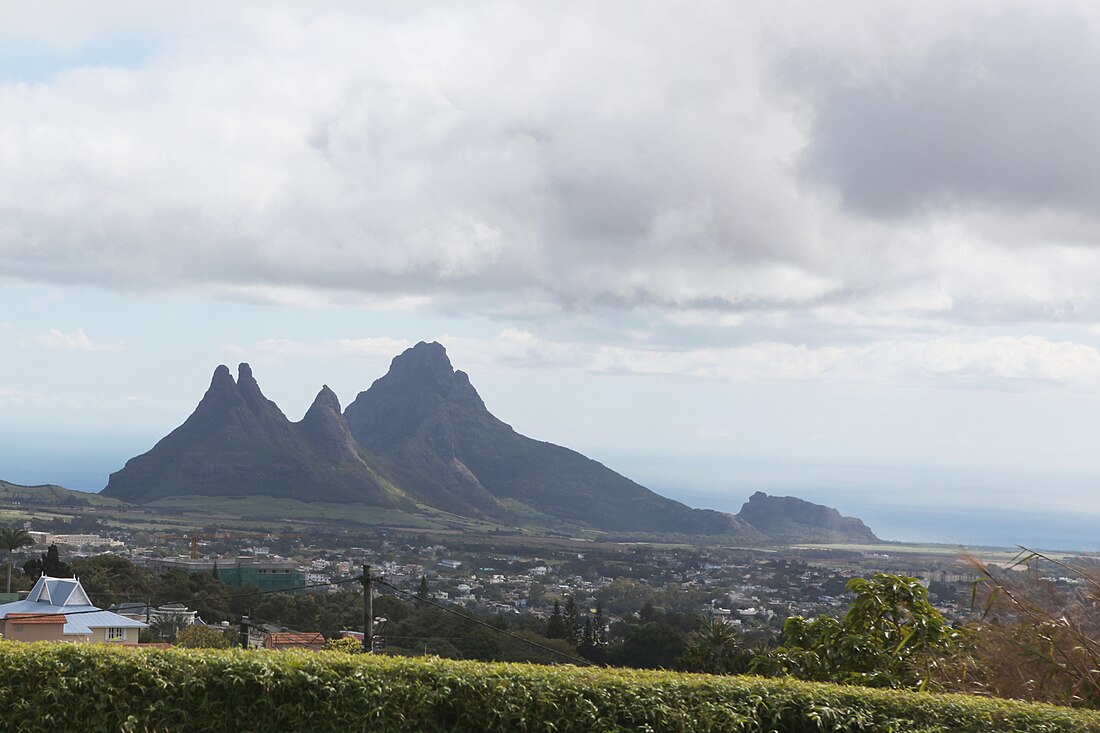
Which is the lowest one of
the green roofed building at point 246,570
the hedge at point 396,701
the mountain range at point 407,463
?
the green roofed building at point 246,570

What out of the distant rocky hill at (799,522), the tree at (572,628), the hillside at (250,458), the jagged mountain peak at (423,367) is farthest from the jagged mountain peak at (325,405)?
the tree at (572,628)

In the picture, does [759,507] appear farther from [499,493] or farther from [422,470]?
[422,470]

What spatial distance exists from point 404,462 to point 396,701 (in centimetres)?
13795

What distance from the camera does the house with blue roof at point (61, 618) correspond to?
1909cm

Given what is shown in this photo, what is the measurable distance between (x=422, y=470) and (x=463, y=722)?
13721cm

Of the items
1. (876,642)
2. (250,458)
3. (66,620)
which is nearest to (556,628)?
(66,620)

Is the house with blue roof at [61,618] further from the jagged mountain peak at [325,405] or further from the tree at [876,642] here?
the jagged mountain peak at [325,405]

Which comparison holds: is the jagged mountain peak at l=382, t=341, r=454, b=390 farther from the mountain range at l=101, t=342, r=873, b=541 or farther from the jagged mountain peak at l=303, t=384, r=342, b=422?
the jagged mountain peak at l=303, t=384, r=342, b=422

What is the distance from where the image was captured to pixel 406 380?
15662 centimetres

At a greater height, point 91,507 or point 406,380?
point 406,380

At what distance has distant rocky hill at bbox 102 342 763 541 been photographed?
12925 cm

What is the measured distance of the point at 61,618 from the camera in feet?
63.6

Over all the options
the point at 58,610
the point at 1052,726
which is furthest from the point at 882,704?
the point at 58,610

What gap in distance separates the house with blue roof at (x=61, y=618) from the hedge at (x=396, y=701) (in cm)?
1363
